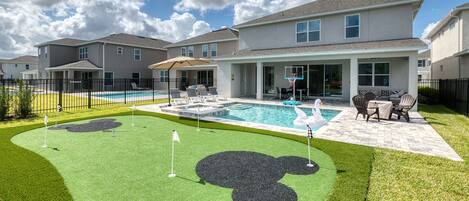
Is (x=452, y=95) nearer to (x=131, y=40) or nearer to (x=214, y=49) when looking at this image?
(x=214, y=49)

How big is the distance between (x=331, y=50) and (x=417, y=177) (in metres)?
12.4

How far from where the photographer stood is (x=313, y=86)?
21000 mm

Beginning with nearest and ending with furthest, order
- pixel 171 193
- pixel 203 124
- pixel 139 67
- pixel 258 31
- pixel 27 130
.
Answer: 1. pixel 171 193
2. pixel 27 130
3. pixel 203 124
4. pixel 258 31
5. pixel 139 67

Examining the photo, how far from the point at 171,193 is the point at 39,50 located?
43759mm

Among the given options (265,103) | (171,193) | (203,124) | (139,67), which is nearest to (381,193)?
(171,193)

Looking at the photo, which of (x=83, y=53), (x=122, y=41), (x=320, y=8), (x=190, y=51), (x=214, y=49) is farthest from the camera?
(x=83, y=53)

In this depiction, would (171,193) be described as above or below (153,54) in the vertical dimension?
below

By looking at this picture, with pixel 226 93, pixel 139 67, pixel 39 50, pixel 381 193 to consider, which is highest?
pixel 39 50

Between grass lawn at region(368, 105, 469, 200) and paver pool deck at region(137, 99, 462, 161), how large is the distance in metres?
0.48

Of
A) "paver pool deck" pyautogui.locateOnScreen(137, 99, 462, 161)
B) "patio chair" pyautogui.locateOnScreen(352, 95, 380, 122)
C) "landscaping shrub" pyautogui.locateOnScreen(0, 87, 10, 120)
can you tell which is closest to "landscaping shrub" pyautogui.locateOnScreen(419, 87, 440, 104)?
"paver pool deck" pyautogui.locateOnScreen(137, 99, 462, 161)

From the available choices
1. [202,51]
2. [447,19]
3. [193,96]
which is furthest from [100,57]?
[447,19]

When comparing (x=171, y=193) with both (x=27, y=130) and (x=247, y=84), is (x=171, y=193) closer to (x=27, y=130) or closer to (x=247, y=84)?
(x=27, y=130)

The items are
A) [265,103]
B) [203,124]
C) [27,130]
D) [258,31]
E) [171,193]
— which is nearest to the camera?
[171,193]

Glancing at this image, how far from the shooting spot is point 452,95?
1552cm
